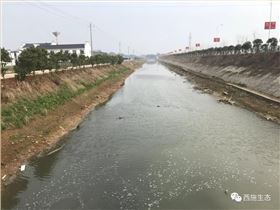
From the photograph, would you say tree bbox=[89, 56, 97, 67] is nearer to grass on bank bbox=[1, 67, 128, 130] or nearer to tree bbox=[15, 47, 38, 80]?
grass on bank bbox=[1, 67, 128, 130]

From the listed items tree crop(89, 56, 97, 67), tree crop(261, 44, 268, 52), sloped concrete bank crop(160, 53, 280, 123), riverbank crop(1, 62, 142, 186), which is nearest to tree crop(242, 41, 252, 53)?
tree crop(261, 44, 268, 52)

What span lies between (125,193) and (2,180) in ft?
20.3

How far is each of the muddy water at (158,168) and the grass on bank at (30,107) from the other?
3.72m

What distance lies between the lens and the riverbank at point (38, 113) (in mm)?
19031

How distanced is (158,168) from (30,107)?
13989mm

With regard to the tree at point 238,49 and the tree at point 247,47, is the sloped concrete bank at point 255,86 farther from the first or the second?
the tree at point 238,49

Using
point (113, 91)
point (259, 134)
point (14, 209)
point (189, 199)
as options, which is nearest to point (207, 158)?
point (189, 199)

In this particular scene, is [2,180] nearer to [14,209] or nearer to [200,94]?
[14,209]

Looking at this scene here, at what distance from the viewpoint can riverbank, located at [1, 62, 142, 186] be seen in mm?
19031

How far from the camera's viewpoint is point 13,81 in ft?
94.7

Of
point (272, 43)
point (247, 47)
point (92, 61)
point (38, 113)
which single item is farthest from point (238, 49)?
point (38, 113)

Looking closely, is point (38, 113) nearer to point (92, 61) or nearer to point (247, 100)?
point (247, 100)

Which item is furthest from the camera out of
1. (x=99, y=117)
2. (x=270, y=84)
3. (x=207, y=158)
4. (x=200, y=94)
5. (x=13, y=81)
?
(x=200, y=94)

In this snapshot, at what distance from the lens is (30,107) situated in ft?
86.9
